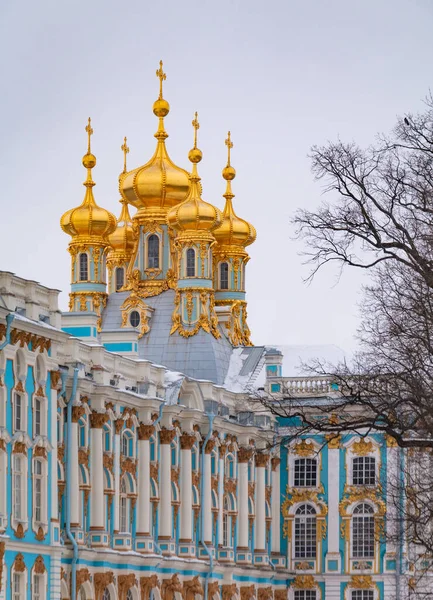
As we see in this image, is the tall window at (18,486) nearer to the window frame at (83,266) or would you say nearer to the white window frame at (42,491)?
the white window frame at (42,491)

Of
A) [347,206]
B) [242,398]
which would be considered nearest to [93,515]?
[242,398]

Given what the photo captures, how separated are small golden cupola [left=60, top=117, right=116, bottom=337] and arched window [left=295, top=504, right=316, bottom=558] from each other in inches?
419

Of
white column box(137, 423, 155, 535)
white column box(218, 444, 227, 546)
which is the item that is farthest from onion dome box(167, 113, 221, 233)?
white column box(137, 423, 155, 535)

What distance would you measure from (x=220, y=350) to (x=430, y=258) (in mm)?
42887

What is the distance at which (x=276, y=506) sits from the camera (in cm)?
7500

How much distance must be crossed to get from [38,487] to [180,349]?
967 inches

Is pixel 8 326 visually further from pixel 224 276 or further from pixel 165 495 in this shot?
pixel 224 276

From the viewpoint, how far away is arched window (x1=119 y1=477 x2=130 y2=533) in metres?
60.6

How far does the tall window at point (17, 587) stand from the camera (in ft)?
160

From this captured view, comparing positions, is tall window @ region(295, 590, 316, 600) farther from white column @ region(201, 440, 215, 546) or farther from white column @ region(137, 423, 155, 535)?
white column @ region(137, 423, 155, 535)

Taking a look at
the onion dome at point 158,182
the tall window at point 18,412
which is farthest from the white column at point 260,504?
the tall window at point 18,412

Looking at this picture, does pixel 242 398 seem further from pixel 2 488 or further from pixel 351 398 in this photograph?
pixel 351 398

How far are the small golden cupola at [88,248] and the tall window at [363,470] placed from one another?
11.2 meters

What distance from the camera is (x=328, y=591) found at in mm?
74625
